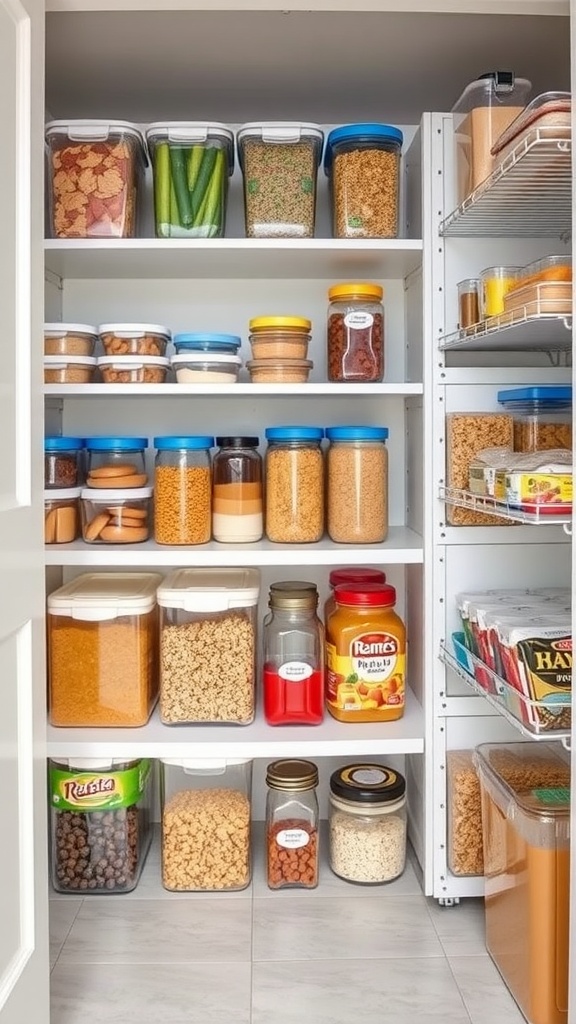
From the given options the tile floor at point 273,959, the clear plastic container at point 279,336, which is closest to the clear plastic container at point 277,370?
the clear plastic container at point 279,336

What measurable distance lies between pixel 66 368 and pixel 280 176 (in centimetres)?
62

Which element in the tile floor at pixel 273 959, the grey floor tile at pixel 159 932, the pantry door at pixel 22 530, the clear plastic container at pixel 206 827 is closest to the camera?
the pantry door at pixel 22 530

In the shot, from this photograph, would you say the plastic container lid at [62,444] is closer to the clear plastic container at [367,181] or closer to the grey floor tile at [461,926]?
the clear plastic container at [367,181]

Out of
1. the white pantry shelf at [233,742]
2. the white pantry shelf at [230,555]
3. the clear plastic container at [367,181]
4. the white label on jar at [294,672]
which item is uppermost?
the clear plastic container at [367,181]

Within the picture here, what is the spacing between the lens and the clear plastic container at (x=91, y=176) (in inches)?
71.6

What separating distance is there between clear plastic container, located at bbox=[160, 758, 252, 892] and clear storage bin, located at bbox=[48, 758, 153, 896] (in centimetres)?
8

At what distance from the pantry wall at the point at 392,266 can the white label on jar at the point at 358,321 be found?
129mm

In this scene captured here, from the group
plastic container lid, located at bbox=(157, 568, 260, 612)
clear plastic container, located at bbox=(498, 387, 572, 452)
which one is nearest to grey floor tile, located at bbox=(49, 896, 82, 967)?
plastic container lid, located at bbox=(157, 568, 260, 612)

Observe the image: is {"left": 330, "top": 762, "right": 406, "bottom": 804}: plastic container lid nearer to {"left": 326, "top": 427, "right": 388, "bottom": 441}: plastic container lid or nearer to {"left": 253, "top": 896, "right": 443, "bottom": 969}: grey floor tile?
{"left": 253, "top": 896, "right": 443, "bottom": 969}: grey floor tile

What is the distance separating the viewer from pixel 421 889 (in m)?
1.97

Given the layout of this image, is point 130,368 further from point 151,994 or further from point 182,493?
point 151,994

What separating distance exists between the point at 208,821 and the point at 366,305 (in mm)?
1196

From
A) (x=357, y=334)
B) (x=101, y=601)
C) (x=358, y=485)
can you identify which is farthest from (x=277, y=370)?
(x=101, y=601)

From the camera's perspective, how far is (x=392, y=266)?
6.73 feet
